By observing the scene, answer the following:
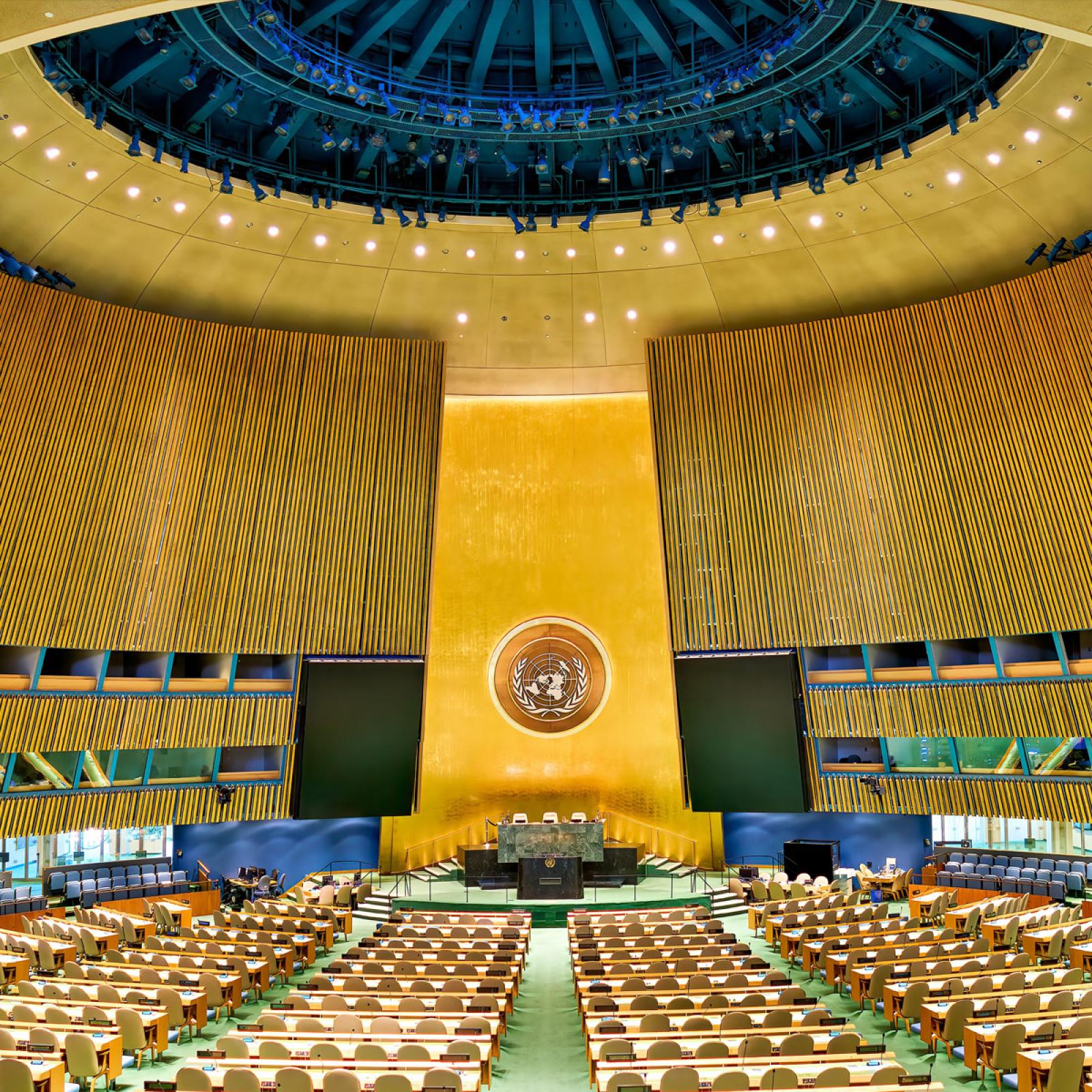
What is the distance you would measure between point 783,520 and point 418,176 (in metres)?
8.88

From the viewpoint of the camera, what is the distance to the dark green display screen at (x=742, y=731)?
63.1ft

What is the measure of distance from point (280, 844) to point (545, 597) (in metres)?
7.68

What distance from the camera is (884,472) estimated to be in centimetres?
1853

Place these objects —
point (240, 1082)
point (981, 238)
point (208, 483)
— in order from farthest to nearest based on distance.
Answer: point (208, 483), point (981, 238), point (240, 1082)

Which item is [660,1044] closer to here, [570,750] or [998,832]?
[570,750]

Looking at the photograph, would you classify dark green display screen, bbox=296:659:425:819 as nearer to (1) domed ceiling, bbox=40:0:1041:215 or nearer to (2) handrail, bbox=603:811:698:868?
(2) handrail, bbox=603:811:698:868

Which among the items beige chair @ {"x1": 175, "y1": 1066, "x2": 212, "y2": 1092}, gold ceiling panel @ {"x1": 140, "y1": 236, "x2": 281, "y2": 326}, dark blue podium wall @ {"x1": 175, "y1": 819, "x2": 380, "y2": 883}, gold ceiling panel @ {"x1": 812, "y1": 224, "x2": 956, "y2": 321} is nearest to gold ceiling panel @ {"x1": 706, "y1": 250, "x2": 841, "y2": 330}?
gold ceiling panel @ {"x1": 812, "y1": 224, "x2": 956, "y2": 321}

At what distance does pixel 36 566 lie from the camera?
16.9 metres

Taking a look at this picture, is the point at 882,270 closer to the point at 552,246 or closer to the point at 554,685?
the point at 552,246

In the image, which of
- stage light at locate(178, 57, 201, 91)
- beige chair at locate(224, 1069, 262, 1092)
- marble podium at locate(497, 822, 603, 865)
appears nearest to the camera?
beige chair at locate(224, 1069, 262, 1092)

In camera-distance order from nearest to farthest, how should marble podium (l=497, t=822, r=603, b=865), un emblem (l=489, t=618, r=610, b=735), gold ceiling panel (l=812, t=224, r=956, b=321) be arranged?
gold ceiling panel (l=812, t=224, r=956, b=321) → marble podium (l=497, t=822, r=603, b=865) → un emblem (l=489, t=618, r=610, b=735)

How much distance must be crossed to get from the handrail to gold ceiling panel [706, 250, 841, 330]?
34.6ft

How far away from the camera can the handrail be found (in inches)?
899

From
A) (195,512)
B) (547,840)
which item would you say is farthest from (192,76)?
(547,840)
